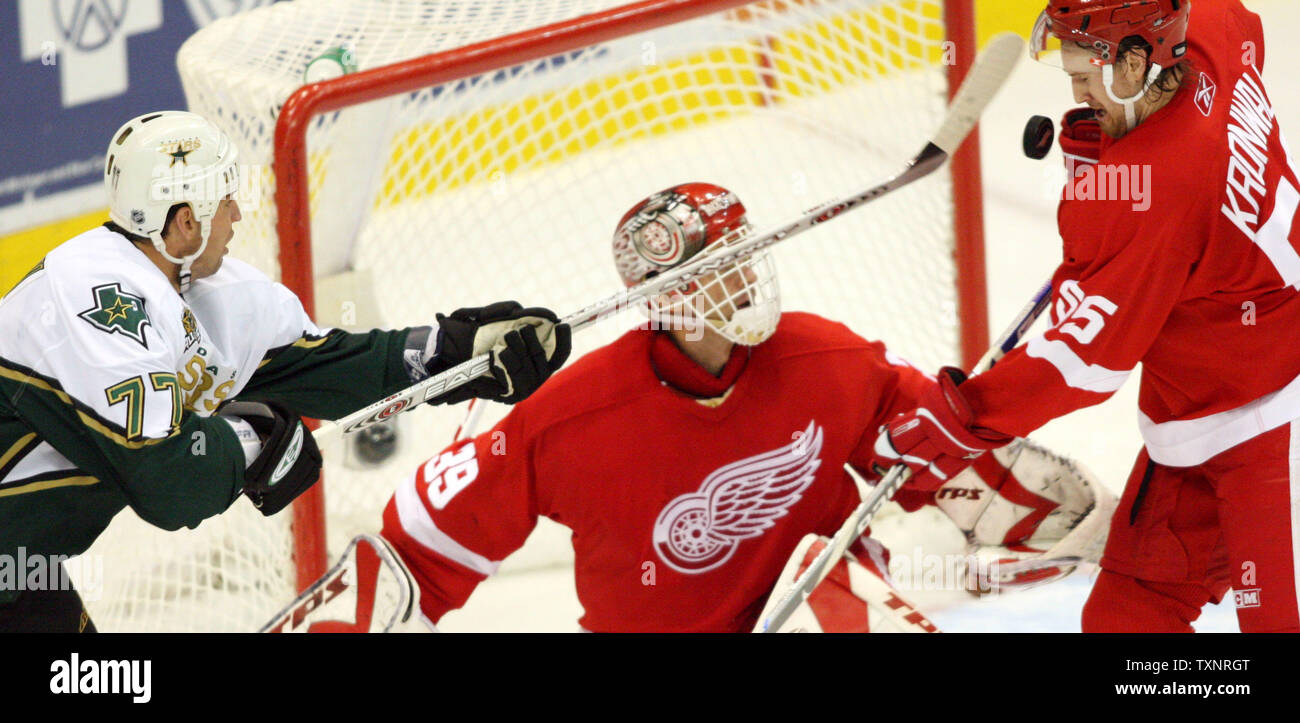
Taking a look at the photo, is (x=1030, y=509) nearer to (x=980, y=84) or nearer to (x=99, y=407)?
(x=980, y=84)

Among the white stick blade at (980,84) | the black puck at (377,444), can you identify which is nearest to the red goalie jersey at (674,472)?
the white stick blade at (980,84)

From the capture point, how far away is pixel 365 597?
2824mm

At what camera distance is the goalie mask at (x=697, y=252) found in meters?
2.71

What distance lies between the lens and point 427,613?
2.90 m

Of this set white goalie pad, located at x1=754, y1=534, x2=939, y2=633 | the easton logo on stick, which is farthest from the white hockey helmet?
white goalie pad, located at x1=754, y1=534, x2=939, y2=633

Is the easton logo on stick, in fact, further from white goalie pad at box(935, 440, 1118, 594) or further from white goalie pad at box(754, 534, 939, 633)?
white goalie pad at box(935, 440, 1118, 594)

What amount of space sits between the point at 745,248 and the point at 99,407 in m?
1.12

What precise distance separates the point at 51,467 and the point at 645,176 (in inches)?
82.7

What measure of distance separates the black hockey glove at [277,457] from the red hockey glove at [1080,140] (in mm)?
1306

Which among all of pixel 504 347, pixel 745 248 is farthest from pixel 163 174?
pixel 745 248

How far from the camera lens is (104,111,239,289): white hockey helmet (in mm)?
2408

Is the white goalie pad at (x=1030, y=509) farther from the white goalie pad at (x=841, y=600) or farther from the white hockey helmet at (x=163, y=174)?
the white hockey helmet at (x=163, y=174)
